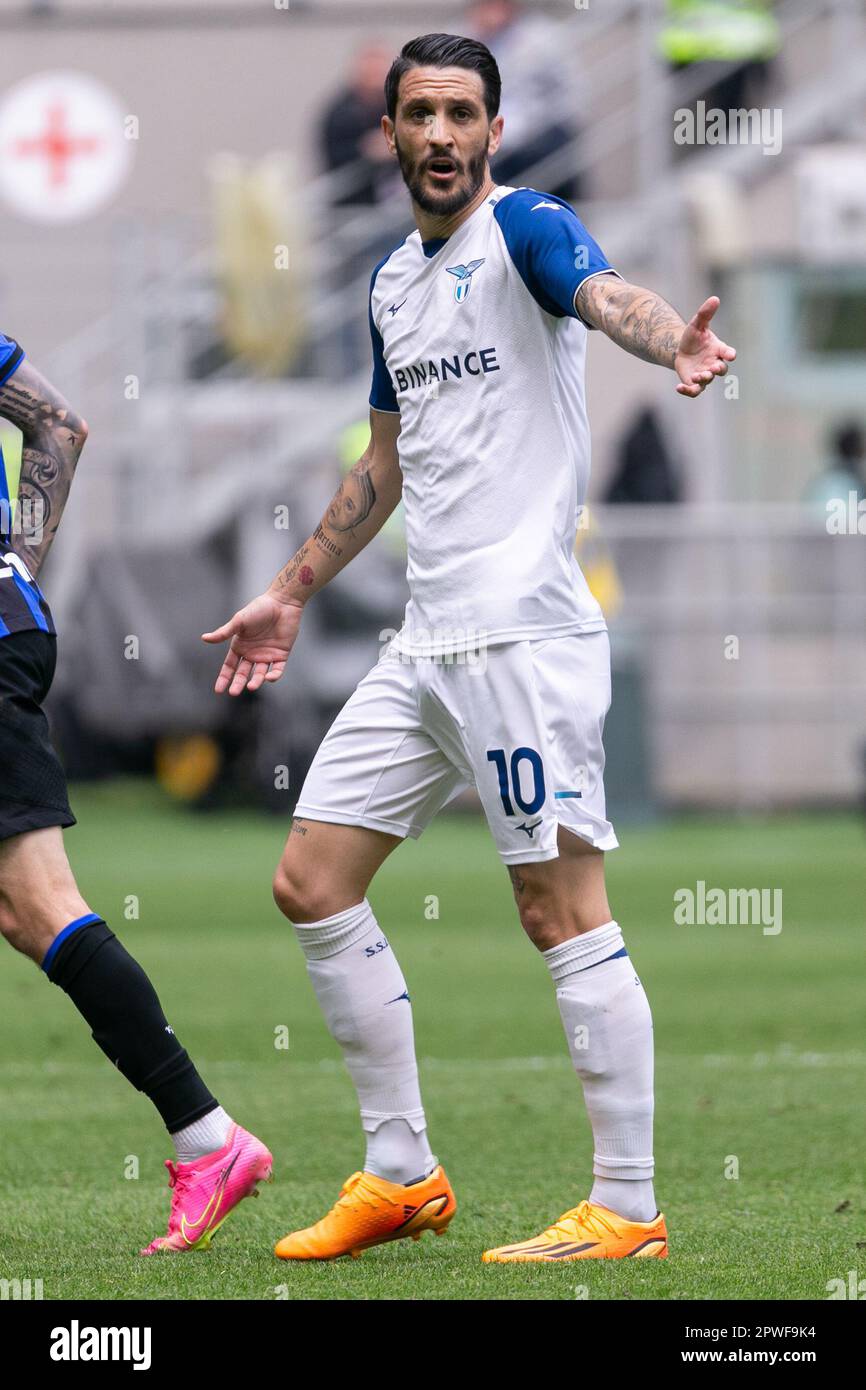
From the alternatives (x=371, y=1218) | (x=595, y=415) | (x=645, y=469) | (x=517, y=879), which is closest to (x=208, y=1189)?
(x=371, y=1218)

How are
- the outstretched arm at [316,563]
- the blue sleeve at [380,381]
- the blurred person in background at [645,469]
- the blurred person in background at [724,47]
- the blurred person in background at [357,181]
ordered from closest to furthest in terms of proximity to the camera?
the blue sleeve at [380,381] < the outstretched arm at [316,563] < the blurred person in background at [645,469] < the blurred person in background at [357,181] < the blurred person in background at [724,47]

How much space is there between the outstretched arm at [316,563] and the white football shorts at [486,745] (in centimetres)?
35

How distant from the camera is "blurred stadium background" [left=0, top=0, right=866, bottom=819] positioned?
58.0ft

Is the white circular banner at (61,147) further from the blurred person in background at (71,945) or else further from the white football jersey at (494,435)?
the white football jersey at (494,435)

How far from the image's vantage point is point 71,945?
16.2ft

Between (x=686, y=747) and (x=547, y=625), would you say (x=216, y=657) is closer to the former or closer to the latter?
(x=686, y=747)

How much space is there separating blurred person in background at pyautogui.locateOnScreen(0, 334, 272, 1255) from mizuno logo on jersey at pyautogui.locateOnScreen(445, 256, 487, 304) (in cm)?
102

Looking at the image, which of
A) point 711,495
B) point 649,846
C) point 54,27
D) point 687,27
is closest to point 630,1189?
point 649,846

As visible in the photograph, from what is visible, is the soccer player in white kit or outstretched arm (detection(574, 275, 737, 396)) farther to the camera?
the soccer player in white kit

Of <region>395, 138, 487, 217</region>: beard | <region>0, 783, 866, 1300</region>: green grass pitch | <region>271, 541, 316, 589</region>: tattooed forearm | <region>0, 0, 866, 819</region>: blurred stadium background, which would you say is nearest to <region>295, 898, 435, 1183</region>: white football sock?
<region>0, 783, 866, 1300</region>: green grass pitch

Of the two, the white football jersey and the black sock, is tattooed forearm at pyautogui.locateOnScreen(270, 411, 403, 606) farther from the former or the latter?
the black sock

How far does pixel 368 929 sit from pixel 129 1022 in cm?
55

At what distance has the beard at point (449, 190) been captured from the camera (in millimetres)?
4883

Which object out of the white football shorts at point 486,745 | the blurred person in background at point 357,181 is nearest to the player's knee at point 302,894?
the white football shorts at point 486,745
